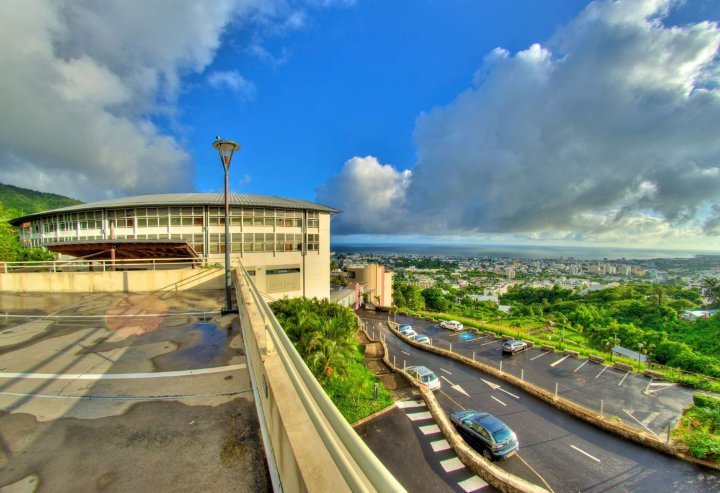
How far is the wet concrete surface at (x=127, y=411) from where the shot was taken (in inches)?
105

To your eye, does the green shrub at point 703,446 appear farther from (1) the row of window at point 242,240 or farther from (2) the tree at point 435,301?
(2) the tree at point 435,301

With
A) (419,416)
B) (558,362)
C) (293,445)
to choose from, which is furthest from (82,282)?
(558,362)

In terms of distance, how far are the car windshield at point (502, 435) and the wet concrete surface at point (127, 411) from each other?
15043 millimetres

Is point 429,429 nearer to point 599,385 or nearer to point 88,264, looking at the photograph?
point 599,385

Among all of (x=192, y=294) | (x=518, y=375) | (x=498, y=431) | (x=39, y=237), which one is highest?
(x=39, y=237)

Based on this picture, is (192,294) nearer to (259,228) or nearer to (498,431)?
(498,431)

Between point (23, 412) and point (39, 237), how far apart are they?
53112 millimetres

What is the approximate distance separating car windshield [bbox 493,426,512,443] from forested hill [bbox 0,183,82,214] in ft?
470

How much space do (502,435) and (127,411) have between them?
17222mm

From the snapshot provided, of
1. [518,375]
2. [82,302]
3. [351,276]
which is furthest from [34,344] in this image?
[351,276]

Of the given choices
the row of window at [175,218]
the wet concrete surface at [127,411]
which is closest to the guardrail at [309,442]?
the wet concrete surface at [127,411]

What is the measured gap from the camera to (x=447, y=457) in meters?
14.3

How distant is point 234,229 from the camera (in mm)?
30922

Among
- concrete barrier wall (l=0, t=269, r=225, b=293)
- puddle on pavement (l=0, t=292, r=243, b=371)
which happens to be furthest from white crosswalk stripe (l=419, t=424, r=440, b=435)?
concrete barrier wall (l=0, t=269, r=225, b=293)
